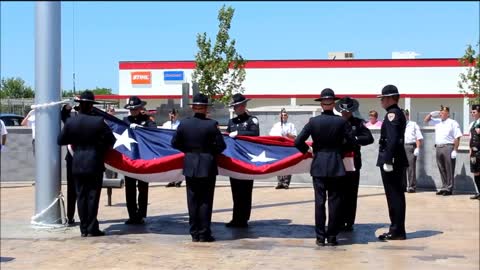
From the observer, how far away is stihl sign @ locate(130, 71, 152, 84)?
4622 centimetres

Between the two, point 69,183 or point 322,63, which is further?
point 322,63

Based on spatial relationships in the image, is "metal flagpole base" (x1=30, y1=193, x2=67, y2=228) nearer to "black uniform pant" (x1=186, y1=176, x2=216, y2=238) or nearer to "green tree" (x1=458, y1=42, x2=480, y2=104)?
"black uniform pant" (x1=186, y1=176, x2=216, y2=238)

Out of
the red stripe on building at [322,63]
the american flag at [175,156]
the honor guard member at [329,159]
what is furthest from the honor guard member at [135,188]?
the red stripe on building at [322,63]

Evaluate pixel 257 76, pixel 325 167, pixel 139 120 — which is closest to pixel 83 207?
pixel 139 120

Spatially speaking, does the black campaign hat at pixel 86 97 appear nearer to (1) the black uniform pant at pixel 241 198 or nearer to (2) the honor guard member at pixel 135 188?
(2) the honor guard member at pixel 135 188

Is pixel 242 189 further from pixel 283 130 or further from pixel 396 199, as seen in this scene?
pixel 283 130

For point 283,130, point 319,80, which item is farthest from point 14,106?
point 319,80

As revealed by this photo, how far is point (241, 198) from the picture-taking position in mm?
10188

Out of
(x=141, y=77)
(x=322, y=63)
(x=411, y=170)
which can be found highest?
(x=322, y=63)

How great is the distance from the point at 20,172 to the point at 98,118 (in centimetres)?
747

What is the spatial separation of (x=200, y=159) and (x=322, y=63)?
37.9m

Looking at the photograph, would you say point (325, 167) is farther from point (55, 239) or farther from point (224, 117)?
point (224, 117)

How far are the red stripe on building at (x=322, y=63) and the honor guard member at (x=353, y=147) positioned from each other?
34977mm

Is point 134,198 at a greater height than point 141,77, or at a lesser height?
lesser
